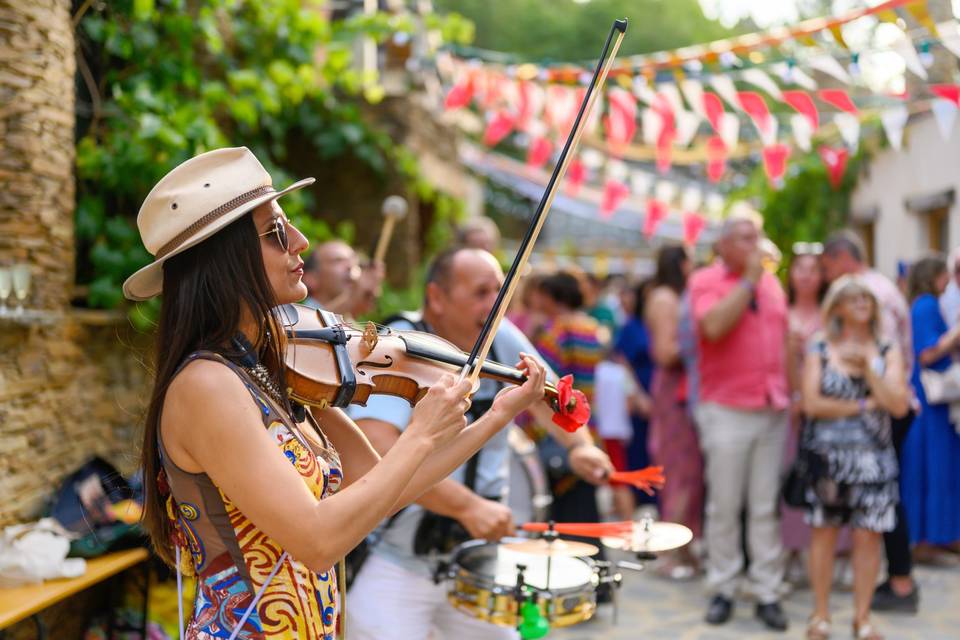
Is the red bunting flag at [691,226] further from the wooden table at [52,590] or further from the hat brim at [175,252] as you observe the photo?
the hat brim at [175,252]

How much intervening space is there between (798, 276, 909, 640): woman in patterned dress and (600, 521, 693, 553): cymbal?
2.39 metres

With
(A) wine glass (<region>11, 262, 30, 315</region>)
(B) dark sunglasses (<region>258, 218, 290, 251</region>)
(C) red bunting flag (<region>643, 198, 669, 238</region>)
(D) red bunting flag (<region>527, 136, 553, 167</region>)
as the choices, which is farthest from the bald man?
(C) red bunting flag (<region>643, 198, 669, 238</region>)

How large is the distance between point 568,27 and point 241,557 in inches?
1202

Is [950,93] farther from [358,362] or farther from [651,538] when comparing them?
[358,362]

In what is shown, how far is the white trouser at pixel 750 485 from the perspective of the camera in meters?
4.88

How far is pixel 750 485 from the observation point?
493 cm

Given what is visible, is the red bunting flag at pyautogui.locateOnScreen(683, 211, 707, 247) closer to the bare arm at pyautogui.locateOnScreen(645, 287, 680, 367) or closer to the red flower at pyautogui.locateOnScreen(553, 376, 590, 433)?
the bare arm at pyautogui.locateOnScreen(645, 287, 680, 367)

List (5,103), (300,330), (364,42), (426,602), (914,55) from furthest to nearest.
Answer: (364,42), (914,55), (5,103), (426,602), (300,330)

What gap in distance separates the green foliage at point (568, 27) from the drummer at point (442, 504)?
2732cm

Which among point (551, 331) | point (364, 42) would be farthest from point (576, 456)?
point (364, 42)

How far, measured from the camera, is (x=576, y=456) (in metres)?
2.93

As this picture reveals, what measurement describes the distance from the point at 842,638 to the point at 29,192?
4.11m

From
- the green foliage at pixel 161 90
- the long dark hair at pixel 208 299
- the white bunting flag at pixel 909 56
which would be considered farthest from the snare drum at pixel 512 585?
the white bunting flag at pixel 909 56

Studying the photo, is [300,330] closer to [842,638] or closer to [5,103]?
[5,103]
